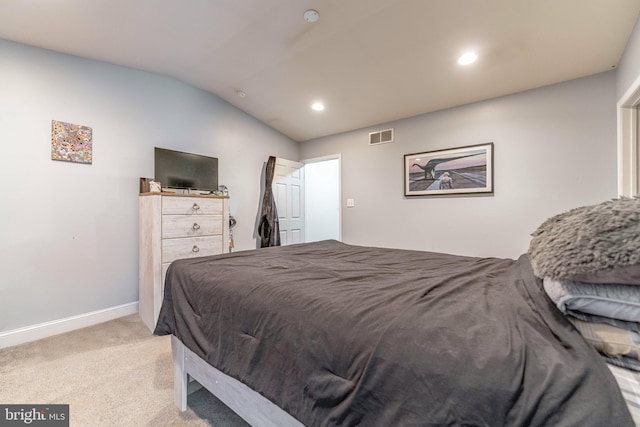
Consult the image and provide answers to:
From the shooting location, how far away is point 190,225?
264 cm

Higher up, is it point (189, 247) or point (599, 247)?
point (599, 247)

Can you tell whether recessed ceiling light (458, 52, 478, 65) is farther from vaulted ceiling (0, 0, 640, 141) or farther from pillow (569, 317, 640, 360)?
pillow (569, 317, 640, 360)

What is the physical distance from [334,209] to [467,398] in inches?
198

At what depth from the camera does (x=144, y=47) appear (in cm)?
239

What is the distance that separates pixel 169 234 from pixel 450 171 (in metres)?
3.13

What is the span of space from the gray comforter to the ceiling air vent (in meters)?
2.59

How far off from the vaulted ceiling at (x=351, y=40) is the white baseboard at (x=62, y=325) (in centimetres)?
240

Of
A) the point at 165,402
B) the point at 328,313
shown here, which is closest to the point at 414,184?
the point at 328,313

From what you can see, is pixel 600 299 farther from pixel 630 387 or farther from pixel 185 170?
pixel 185 170

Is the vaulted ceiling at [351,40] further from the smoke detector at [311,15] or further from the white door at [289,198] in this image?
the white door at [289,198]

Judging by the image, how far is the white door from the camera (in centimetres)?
420

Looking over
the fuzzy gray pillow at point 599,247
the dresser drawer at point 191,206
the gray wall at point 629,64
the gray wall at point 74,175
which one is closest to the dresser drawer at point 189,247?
the dresser drawer at point 191,206

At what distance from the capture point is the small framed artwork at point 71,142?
2344 mm

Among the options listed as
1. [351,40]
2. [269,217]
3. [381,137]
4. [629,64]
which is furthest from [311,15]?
[269,217]
